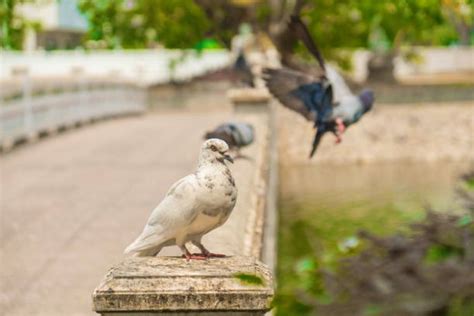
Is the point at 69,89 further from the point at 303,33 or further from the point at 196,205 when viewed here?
the point at 196,205

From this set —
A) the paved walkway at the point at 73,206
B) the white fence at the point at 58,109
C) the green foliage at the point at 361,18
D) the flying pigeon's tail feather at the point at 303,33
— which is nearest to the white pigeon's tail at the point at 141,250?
the paved walkway at the point at 73,206

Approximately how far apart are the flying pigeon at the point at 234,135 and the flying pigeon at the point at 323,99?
1.53 meters

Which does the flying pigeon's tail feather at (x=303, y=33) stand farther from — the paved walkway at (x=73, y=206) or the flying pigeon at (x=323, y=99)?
the paved walkway at (x=73, y=206)

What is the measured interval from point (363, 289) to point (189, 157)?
1505cm

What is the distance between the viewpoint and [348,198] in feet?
79.8

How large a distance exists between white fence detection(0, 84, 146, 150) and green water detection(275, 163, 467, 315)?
16.8 ft

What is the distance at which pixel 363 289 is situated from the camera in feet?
6.21

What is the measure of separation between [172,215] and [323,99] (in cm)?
417

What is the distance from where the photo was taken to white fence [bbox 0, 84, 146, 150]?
18391mm

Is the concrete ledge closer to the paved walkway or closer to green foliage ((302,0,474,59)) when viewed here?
the paved walkway

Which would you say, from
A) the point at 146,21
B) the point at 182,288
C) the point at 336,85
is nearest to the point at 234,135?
the point at 336,85

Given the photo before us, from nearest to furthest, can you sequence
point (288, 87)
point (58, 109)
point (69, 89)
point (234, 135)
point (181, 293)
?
point (181, 293), point (288, 87), point (234, 135), point (58, 109), point (69, 89)

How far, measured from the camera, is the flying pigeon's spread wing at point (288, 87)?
8.28m

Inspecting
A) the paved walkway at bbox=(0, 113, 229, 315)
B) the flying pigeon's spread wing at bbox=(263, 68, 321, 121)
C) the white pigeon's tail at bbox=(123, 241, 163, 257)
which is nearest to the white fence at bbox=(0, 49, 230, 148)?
the paved walkway at bbox=(0, 113, 229, 315)
